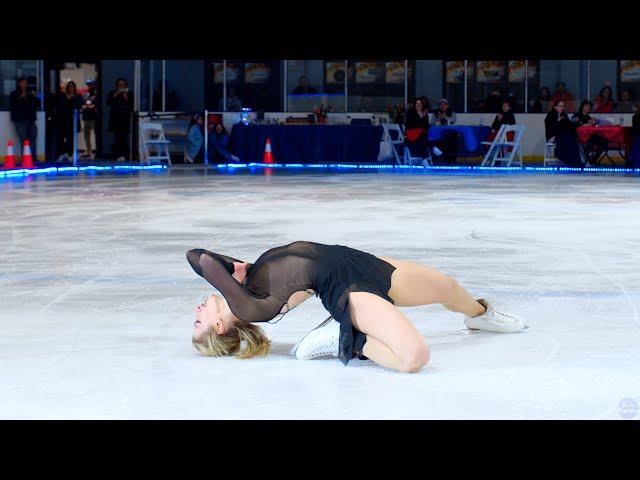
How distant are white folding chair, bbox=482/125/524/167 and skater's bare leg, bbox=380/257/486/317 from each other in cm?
1617

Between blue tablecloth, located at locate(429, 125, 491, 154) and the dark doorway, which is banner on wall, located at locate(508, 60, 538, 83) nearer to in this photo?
blue tablecloth, located at locate(429, 125, 491, 154)

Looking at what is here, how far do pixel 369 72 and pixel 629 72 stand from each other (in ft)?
16.9

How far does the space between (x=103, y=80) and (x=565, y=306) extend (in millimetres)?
19884

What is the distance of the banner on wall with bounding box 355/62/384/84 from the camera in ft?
82.5

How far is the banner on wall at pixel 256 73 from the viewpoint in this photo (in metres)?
25.2

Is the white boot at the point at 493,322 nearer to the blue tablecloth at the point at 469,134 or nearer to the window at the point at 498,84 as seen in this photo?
the blue tablecloth at the point at 469,134

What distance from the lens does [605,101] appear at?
74.0 feet

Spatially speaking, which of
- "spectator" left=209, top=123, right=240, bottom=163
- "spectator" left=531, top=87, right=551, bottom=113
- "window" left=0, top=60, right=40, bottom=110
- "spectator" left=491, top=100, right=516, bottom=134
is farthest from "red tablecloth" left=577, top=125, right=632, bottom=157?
"window" left=0, top=60, right=40, bottom=110

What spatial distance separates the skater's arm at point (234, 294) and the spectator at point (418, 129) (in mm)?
16831

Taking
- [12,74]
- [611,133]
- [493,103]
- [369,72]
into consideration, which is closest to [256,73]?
[369,72]

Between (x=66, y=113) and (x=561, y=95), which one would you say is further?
(x=561, y=95)

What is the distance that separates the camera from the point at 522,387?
4.36 m

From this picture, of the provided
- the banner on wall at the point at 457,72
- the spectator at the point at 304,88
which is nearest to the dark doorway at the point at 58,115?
the spectator at the point at 304,88

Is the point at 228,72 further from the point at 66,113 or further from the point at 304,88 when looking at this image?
the point at 66,113
